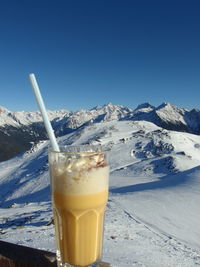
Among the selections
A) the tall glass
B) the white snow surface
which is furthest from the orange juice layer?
the white snow surface

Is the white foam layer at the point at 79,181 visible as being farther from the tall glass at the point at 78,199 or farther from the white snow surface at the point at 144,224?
the white snow surface at the point at 144,224

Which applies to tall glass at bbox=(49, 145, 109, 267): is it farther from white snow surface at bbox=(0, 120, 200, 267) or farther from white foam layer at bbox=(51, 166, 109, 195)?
white snow surface at bbox=(0, 120, 200, 267)

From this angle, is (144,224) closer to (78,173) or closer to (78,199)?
(78,199)

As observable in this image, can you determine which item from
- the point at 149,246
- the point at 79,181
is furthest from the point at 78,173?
the point at 149,246

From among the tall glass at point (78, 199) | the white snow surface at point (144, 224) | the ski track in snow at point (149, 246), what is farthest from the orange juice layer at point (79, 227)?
the ski track in snow at point (149, 246)

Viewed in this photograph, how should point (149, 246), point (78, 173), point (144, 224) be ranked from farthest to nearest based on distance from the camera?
point (144, 224) → point (149, 246) → point (78, 173)

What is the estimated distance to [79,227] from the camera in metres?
2.54

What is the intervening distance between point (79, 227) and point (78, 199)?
27cm

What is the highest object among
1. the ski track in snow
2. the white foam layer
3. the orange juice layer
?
the white foam layer

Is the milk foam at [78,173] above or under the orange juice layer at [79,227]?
above

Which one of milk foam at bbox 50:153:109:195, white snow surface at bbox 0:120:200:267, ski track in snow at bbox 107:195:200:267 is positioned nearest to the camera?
milk foam at bbox 50:153:109:195

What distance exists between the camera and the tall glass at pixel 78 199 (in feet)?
7.98

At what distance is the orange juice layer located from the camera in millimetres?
2459

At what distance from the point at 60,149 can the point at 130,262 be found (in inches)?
191
